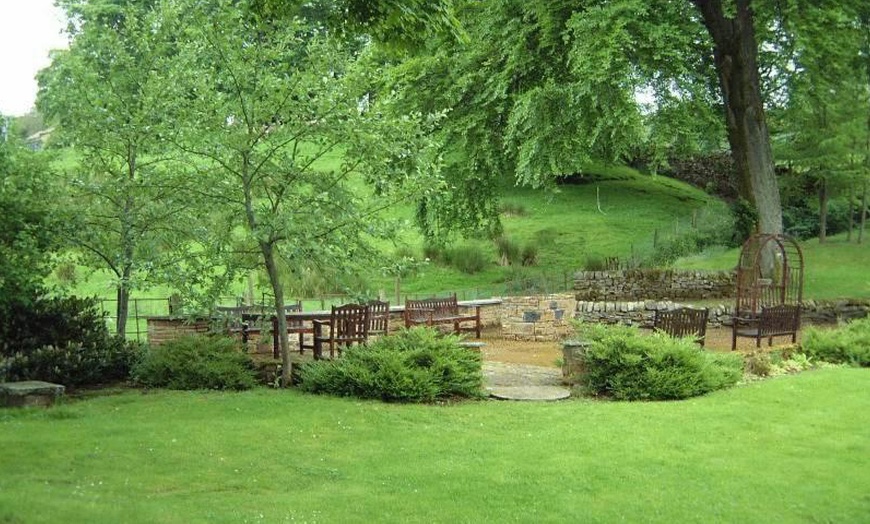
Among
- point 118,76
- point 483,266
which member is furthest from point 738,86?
point 118,76

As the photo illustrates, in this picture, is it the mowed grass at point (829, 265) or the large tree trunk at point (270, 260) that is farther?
the mowed grass at point (829, 265)

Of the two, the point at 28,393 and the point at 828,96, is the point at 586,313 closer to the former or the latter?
the point at 828,96

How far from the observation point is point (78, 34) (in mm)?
12555

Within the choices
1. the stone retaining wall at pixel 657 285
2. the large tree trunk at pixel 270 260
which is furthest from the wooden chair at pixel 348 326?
the stone retaining wall at pixel 657 285

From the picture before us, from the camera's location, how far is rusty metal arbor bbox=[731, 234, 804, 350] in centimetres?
1471

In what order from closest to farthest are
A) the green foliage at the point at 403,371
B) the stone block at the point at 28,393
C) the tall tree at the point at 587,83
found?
the stone block at the point at 28,393
the green foliage at the point at 403,371
the tall tree at the point at 587,83

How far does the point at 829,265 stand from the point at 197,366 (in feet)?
70.3

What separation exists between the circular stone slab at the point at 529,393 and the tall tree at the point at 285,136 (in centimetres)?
240

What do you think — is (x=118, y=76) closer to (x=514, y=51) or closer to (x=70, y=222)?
(x=70, y=222)

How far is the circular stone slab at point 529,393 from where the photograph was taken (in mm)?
10351

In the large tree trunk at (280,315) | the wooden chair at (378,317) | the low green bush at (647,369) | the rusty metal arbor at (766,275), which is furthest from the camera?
the rusty metal arbor at (766,275)

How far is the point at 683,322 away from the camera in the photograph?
43.7ft

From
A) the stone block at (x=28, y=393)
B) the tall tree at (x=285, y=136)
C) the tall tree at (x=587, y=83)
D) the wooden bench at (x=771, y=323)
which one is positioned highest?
the tall tree at (x=587, y=83)

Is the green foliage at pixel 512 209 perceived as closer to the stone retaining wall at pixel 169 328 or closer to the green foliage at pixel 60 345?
the stone retaining wall at pixel 169 328
